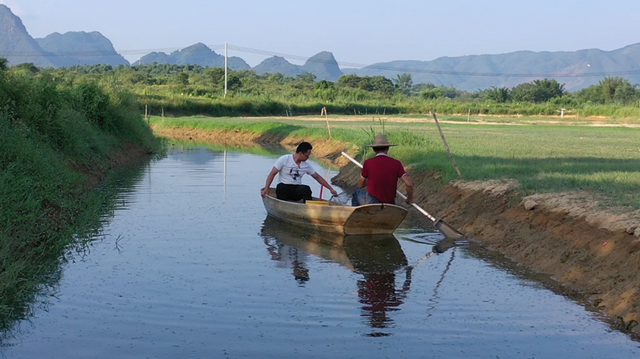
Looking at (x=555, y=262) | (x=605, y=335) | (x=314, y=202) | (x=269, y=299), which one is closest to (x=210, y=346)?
(x=269, y=299)

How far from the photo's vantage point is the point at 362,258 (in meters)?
12.3

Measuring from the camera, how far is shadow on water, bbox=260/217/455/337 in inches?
374

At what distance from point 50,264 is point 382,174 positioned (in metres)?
5.35

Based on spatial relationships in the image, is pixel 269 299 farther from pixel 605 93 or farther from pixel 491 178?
pixel 605 93

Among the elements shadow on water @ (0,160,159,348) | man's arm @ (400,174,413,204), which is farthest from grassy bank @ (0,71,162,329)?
man's arm @ (400,174,413,204)

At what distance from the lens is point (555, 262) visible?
11.2 meters

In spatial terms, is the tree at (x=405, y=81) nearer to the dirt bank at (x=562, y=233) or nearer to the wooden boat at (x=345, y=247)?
the dirt bank at (x=562, y=233)

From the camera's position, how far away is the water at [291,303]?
7.86m

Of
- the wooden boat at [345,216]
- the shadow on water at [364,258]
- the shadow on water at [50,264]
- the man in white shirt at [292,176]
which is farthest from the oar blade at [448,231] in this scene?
the shadow on water at [50,264]

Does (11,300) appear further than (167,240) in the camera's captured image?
No

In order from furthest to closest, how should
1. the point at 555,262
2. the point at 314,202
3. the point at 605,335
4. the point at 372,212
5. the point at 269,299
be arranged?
1. the point at 314,202
2. the point at 372,212
3. the point at 555,262
4. the point at 269,299
5. the point at 605,335

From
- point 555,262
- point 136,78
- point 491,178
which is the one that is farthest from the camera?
point 136,78

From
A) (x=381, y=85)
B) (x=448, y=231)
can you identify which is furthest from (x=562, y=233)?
(x=381, y=85)

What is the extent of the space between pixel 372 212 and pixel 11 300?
6.16 m
